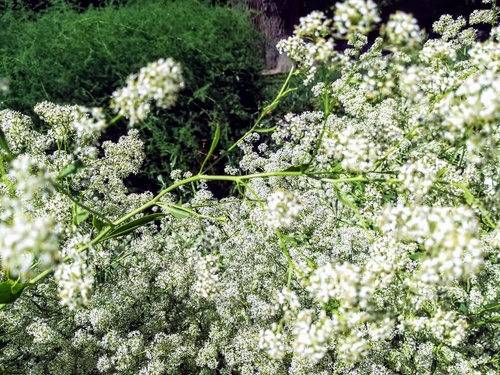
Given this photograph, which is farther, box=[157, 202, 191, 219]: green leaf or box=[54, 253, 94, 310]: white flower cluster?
box=[157, 202, 191, 219]: green leaf

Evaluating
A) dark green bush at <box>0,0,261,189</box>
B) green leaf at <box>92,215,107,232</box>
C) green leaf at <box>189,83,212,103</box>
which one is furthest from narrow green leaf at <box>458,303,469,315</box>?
green leaf at <box>189,83,212,103</box>

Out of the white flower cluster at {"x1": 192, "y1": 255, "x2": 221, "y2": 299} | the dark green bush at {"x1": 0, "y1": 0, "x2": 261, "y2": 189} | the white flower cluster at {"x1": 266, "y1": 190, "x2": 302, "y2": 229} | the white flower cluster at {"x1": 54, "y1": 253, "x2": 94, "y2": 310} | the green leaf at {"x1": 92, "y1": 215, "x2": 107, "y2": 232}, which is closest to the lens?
the white flower cluster at {"x1": 54, "y1": 253, "x2": 94, "y2": 310}

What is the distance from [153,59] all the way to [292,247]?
3201 millimetres

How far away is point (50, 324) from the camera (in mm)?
2424

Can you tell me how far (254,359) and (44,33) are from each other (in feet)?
15.6

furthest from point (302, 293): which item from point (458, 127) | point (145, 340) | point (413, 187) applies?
point (458, 127)

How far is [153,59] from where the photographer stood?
5203 millimetres

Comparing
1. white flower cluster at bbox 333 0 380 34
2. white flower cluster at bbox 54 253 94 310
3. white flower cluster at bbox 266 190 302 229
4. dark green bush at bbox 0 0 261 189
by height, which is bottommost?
dark green bush at bbox 0 0 261 189

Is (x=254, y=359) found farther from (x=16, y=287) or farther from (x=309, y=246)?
(x=16, y=287)

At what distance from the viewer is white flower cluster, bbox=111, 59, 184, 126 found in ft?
4.45

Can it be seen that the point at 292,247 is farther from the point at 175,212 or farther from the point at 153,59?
the point at 153,59

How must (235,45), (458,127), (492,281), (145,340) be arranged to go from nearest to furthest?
(458,127), (145,340), (492,281), (235,45)

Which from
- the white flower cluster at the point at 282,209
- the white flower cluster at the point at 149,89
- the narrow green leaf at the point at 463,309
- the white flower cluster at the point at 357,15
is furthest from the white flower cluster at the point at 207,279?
the narrow green leaf at the point at 463,309

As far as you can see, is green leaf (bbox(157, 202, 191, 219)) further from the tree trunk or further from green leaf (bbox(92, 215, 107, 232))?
the tree trunk
